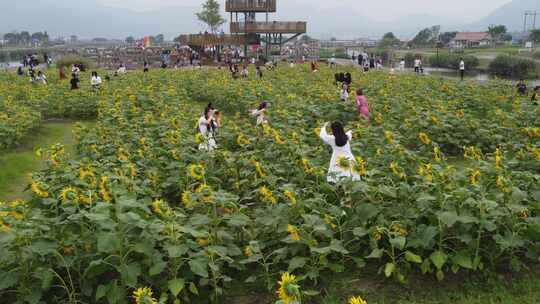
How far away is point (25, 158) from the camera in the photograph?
10547 mm

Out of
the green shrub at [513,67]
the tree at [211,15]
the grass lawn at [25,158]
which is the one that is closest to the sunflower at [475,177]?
the grass lawn at [25,158]

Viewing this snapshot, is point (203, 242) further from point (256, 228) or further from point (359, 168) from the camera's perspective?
point (359, 168)

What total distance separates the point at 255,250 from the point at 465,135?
6.99 m

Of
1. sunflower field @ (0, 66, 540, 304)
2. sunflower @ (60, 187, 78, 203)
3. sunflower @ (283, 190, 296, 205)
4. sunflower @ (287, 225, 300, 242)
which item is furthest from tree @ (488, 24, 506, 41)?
sunflower @ (60, 187, 78, 203)

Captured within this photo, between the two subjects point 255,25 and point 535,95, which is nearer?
point 535,95

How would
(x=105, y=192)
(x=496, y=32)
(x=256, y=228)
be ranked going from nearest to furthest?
1. (x=105, y=192)
2. (x=256, y=228)
3. (x=496, y=32)

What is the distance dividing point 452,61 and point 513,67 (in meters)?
7.81

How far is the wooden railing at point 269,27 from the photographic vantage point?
4012 cm

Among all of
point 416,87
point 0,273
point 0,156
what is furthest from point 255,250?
point 416,87

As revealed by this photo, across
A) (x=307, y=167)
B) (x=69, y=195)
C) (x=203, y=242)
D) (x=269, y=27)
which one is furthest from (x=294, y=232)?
(x=269, y=27)

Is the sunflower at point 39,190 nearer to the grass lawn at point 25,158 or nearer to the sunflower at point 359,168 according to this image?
the grass lawn at point 25,158

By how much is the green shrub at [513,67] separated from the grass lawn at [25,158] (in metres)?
32.6

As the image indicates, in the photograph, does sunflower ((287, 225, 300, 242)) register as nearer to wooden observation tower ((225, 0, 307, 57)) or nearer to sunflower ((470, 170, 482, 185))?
sunflower ((470, 170, 482, 185))

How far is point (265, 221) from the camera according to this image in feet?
17.1
